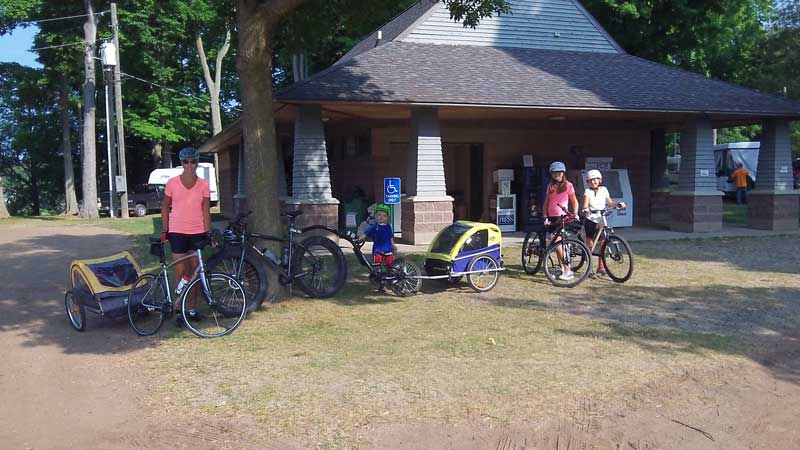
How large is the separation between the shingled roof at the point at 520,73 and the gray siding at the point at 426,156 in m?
0.60

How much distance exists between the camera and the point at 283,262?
8.07 meters

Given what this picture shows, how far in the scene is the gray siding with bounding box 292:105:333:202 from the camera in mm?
12727

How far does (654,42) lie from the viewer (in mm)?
25078

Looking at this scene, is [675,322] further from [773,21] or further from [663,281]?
[773,21]

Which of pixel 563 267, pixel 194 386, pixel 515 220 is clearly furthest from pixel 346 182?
pixel 194 386

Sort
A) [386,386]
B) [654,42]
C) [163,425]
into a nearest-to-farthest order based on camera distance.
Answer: [163,425]
[386,386]
[654,42]

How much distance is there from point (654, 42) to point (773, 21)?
6.50 m

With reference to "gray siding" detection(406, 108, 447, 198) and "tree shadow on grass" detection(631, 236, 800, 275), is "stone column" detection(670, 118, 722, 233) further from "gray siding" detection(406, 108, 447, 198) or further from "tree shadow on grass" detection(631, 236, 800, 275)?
"gray siding" detection(406, 108, 447, 198)

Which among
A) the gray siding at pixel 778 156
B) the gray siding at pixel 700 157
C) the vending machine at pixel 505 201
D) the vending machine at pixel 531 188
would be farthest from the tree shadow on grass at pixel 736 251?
the vending machine at pixel 505 201

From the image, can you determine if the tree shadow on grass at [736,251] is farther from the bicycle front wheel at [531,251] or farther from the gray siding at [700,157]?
the bicycle front wheel at [531,251]

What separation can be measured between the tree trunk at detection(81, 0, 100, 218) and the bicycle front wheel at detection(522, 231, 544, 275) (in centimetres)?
2542

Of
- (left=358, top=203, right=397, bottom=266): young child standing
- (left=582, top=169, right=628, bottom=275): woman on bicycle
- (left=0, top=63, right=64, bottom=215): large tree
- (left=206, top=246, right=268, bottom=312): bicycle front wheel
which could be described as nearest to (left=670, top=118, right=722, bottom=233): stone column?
(left=582, top=169, right=628, bottom=275): woman on bicycle

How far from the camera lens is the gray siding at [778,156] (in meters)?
15.7

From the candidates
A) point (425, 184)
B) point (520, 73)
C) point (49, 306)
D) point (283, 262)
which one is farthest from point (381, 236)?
point (520, 73)
